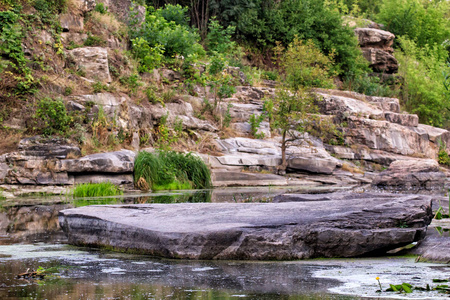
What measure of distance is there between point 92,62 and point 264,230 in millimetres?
12963

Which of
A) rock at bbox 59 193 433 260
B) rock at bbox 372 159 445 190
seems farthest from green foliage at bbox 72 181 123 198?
rock at bbox 372 159 445 190

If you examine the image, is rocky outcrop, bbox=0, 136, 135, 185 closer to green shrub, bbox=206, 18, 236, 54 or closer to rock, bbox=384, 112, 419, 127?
green shrub, bbox=206, 18, 236, 54

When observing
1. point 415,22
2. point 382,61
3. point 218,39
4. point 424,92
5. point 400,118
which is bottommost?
point 400,118

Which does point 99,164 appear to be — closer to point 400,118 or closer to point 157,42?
point 157,42

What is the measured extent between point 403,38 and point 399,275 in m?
33.5

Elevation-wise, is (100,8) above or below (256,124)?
above

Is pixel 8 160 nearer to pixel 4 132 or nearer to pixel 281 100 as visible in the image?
pixel 4 132

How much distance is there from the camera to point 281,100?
1945cm

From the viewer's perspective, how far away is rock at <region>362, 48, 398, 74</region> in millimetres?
31984

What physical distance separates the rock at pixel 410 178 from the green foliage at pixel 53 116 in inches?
355

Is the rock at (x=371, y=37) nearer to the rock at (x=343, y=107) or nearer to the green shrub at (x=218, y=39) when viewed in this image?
the rock at (x=343, y=107)

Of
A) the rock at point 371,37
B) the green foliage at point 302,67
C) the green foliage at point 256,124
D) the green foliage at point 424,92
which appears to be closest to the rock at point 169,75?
the green foliage at point 256,124

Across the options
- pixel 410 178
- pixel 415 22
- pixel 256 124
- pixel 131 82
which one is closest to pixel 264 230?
pixel 410 178

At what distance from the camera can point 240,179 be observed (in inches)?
627
